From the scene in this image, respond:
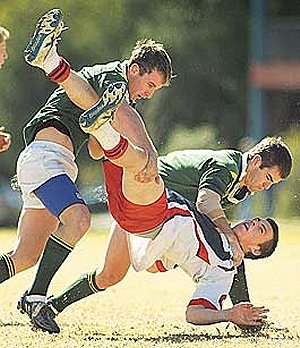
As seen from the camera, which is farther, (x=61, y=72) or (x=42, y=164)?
(x=42, y=164)

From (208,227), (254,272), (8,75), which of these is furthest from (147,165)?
(8,75)

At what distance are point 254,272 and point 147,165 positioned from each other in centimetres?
384

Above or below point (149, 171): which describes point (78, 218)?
below

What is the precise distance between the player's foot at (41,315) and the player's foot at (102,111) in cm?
96

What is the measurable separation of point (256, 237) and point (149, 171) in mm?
860

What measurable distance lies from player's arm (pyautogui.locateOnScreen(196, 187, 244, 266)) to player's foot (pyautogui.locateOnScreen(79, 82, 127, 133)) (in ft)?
2.70

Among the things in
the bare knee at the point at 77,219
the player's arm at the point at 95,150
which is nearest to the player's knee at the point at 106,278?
the bare knee at the point at 77,219

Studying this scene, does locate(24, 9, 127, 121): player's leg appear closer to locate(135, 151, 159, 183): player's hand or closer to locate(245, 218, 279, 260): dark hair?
locate(135, 151, 159, 183): player's hand

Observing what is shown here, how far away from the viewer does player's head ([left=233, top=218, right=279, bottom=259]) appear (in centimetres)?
575

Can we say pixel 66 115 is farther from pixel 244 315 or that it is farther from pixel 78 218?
pixel 244 315

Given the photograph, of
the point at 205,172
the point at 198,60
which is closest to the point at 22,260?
the point at 205,172

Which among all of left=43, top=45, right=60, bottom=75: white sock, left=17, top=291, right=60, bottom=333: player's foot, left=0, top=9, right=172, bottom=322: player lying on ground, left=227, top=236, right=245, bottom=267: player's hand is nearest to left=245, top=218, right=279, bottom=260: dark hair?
left=227, top=236, right=245, bottom=267: player's hand

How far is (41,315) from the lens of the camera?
554 centimetres

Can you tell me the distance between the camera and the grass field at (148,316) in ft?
17.6
